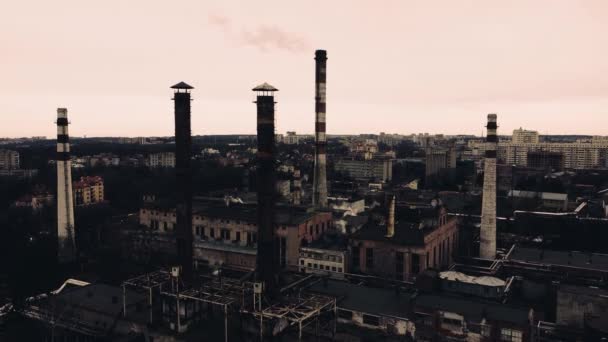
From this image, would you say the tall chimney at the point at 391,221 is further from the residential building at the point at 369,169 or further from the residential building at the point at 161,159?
the residential building at the point at 161,159

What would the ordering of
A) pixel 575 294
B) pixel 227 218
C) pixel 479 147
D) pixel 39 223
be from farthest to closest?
pixel 479 147
pixel 39 223
pixel 227 218
pixel 575 294

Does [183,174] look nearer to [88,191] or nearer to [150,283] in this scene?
[150,283]

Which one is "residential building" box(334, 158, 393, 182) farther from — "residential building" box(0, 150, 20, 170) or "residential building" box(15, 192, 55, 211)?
"residential building" box(0, 150, 20, 170)

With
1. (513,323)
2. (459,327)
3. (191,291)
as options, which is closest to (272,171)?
(191,291)

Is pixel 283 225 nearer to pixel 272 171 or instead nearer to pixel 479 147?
pixel 272 171

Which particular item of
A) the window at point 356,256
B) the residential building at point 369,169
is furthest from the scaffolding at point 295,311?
the residential building at point 369,169

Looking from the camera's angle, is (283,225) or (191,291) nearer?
(191,291)
